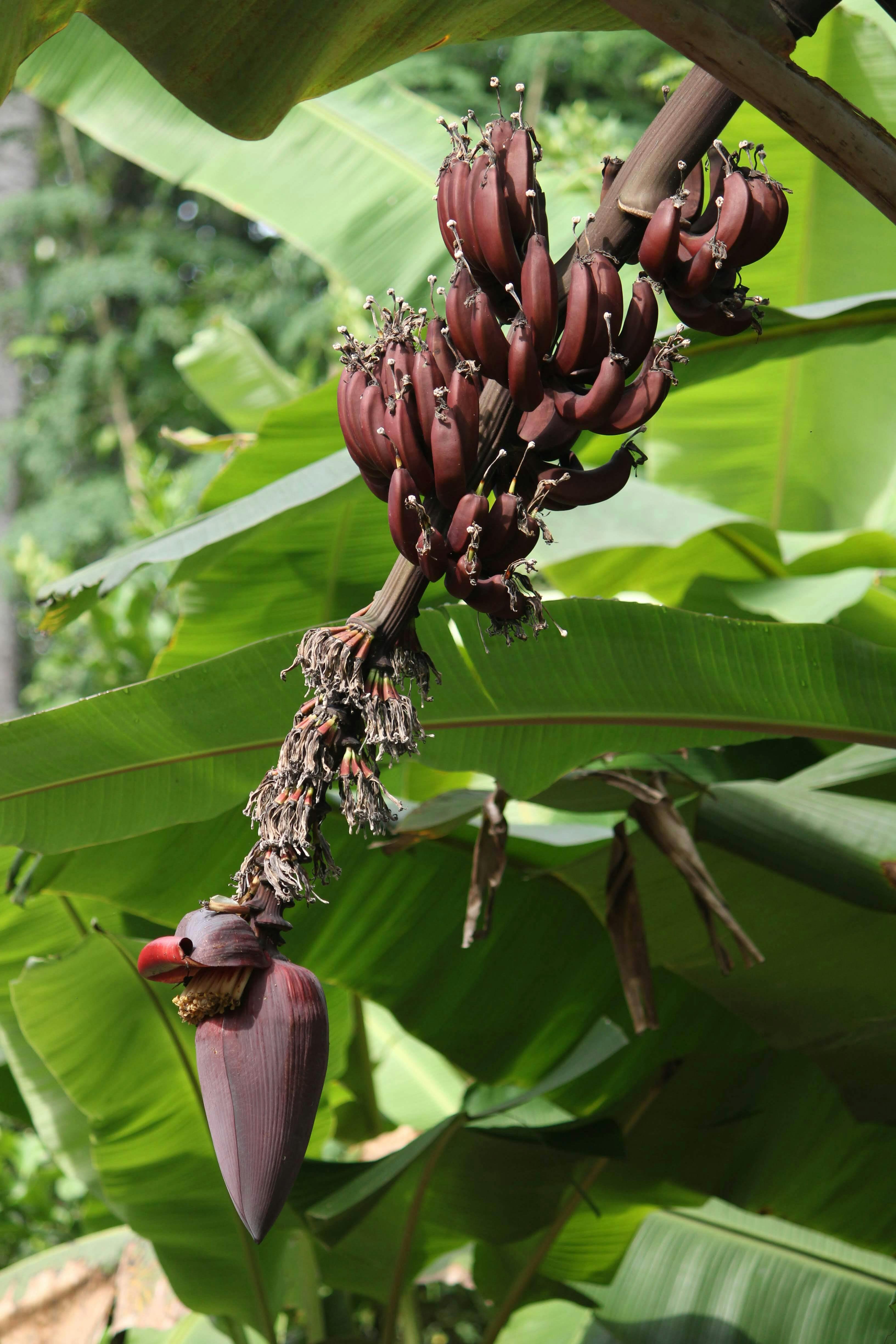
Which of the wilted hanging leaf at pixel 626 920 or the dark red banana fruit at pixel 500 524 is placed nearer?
the dark red banana fruit at pixel 500 524

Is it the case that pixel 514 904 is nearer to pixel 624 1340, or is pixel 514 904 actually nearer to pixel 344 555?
pixel 344 555

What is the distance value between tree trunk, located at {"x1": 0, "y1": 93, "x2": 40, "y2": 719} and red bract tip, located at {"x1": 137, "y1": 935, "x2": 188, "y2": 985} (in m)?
5.71

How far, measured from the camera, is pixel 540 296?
49cm

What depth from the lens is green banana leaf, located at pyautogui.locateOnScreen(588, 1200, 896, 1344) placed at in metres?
1.29

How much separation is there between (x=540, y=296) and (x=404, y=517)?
0.12 m

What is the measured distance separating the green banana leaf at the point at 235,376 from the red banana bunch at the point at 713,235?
182 cm

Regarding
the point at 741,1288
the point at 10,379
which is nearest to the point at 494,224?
the point at 741,1288

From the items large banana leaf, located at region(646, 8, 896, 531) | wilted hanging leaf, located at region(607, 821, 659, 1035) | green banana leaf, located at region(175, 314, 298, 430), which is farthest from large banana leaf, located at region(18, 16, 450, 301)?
wilted hanging leaf, located at region(607, 821, 659, 1035)

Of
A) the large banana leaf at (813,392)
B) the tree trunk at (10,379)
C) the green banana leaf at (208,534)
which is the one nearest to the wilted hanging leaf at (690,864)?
the green banana leaf at (208,534)

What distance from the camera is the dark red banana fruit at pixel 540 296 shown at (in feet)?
1.60

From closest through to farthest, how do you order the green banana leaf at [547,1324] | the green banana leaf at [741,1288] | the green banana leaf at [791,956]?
1. the green banana leaf at [791,956]
2. the green banana leaf at [741,1288]
3. the green banana leaf at [547,1324]

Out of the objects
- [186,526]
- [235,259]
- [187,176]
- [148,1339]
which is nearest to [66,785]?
[186,526]

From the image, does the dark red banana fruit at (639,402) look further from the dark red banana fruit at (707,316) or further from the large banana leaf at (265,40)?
the large banana leaf at (265,40)

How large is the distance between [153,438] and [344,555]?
6.65 meters
